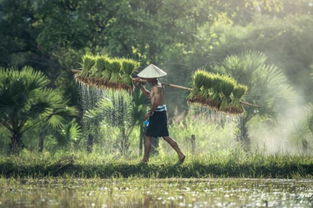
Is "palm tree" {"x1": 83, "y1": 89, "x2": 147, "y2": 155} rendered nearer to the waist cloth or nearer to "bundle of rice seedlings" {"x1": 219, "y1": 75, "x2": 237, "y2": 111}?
the waist cloth

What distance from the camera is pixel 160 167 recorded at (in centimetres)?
1723

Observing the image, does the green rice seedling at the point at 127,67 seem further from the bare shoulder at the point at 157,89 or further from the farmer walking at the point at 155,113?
the bare shoulder at the point at 157,89

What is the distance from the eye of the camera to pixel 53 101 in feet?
68.4

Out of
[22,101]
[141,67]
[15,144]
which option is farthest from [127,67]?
[141,67]

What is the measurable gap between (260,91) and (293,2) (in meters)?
23.9

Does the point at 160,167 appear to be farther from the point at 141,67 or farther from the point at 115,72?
the point at 141,67

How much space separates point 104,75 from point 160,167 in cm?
244

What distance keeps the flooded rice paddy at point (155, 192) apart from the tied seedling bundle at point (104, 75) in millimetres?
2774

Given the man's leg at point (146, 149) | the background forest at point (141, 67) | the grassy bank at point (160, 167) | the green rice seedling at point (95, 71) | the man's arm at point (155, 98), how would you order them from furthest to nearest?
the background forest at point (141, 67), the green rice seedling at point (95, 71), the man's arm at point (155, 98), the man's leg at point (146, 149), the grassy bank at point (160, 167)

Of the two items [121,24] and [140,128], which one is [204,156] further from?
[121,24]

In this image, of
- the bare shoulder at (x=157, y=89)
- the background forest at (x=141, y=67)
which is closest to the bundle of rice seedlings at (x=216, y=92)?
the background forest at (x=141, y=67)

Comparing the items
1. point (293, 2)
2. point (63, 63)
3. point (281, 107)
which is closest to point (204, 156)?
point (281, 107)

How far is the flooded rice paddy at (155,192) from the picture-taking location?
499 inches

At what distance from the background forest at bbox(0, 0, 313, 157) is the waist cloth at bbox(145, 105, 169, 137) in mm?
1514
